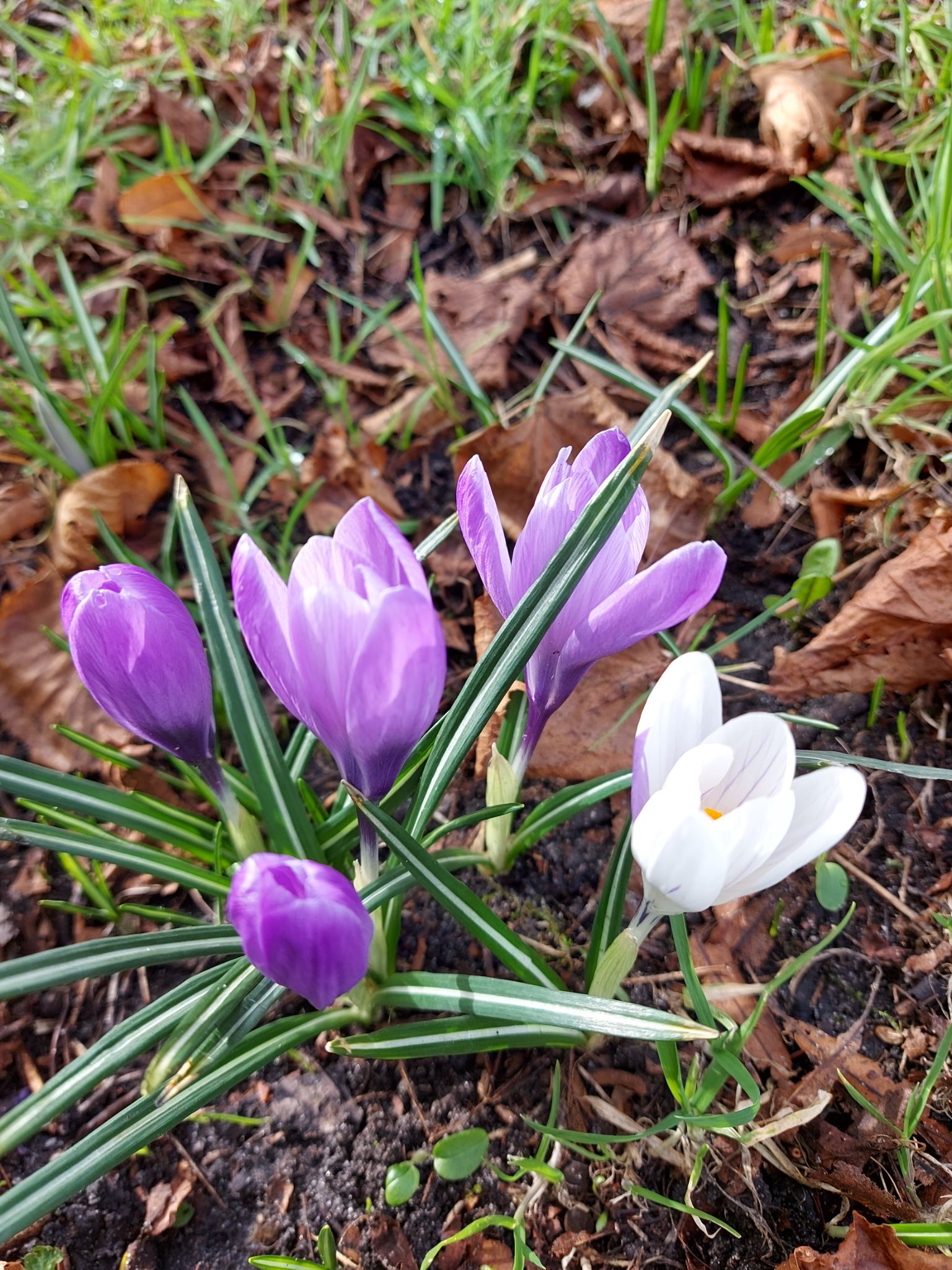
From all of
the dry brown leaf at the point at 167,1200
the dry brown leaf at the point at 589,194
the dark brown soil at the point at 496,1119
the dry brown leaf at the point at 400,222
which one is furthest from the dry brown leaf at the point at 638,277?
the dry brown leaf at the point at 167,1200

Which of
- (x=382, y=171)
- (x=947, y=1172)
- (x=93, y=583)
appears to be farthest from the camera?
(x=382, y=171)

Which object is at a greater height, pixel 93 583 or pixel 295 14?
pixel 295 14

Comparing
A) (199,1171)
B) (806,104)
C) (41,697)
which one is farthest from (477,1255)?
(806,104)

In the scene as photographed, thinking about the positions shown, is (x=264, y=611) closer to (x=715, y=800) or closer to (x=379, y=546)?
(x=379, y=546)

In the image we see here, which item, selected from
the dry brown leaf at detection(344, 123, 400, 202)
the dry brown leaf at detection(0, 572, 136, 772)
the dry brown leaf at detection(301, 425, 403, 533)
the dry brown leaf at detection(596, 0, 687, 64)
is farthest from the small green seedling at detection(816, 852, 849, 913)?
the dry brown leaf at detection(596, 0, 687, 64)

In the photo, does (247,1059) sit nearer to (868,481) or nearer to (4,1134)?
(4,1134)

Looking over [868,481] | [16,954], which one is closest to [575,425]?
[868,481]

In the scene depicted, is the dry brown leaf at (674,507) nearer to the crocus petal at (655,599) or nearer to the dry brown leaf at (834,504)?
the dry brown leaf at (834,504)
